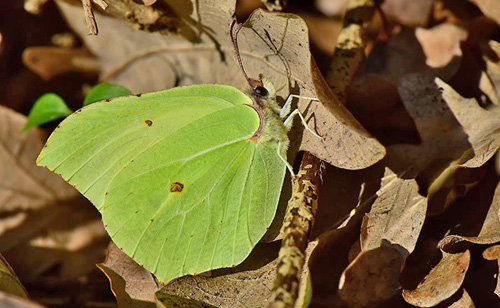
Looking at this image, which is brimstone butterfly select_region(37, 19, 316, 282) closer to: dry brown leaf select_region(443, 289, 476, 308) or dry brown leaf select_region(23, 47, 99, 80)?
dry brown leaf select_region(443, 289, 476, 308)

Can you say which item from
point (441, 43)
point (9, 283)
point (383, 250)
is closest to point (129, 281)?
point (9, 283)

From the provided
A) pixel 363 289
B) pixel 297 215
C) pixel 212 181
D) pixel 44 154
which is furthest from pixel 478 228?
pixel 44 154

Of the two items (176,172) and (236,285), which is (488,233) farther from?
(176,172)

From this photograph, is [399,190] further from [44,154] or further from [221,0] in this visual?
[44,154]

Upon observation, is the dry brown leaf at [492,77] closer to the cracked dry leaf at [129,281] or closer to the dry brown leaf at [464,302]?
the dry brown leaf at [464,302]

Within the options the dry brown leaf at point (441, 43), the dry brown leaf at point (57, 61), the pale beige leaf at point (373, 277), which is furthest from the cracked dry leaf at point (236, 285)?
the dry brown leaf at point (57, 61)
